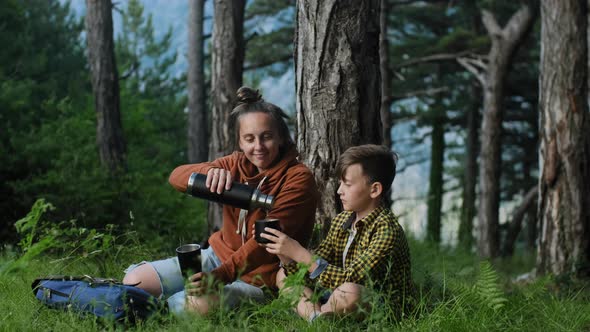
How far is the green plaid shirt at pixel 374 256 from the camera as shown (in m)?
3.52

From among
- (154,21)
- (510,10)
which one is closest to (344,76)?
(510,10)

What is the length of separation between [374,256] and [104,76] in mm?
9042

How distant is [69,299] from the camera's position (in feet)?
12.0

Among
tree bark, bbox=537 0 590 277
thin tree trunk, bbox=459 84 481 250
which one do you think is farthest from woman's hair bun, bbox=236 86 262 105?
thin tree trunk, bbox=459 84 481 250

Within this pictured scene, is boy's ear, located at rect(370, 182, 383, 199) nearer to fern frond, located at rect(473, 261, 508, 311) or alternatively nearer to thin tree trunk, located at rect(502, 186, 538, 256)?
fern frond, located at rect(473, 261, 508, 311)

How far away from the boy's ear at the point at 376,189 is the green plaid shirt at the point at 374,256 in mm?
74

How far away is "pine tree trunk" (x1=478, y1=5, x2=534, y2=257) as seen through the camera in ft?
42.9

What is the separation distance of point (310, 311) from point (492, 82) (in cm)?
1065

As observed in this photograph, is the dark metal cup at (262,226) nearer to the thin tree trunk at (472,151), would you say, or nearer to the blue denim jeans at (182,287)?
the blue denim jeans at (182,287)

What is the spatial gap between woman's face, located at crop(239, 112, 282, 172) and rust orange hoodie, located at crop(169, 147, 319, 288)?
82 millimetres

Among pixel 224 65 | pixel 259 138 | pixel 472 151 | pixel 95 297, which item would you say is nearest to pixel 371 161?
Result: pixel 259 138

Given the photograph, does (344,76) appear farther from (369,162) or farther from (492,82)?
(492,82)

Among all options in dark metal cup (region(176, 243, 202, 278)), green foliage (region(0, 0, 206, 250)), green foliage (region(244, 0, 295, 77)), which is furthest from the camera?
green foliage (region(244, 0, 295, 77))

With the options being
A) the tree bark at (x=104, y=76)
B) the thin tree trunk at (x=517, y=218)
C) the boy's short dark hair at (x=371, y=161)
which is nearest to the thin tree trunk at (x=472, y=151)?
the thin tree trunk at (x=517, y=218)
